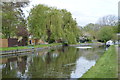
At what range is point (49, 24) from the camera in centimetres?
4138

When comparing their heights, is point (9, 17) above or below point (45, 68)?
above

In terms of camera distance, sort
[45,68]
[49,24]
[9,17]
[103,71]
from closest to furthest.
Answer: [103,71]
[45,68]
[9,17]
[49,24]

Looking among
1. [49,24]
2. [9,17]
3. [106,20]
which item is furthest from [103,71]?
[106,20]

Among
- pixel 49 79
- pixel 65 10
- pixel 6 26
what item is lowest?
pixel 49 79

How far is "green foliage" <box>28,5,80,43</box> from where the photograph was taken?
37.3 meters

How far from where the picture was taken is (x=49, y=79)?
26.8ft

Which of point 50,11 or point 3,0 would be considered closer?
point 3,0

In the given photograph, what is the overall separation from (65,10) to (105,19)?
26.9m

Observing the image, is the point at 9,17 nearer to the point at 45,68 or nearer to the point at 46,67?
the point at 46,67

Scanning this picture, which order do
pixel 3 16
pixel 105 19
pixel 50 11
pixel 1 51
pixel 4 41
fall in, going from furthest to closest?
1. pixel 105 19
2. pixel 50 11
3. pixel 4 41
4. pixel 3 16
5. pixel 1 51

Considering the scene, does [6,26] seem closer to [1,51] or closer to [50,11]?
[1,51]

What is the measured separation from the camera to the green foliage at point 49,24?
37.3 metres

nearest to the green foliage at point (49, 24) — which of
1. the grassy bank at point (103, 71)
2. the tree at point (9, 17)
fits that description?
the tree at point (9, 17)

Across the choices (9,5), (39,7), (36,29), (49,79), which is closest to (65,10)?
(39,7)
